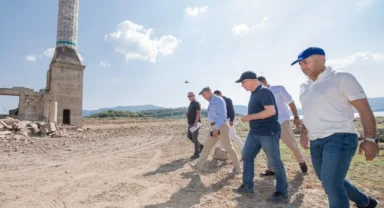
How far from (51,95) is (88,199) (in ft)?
66.6

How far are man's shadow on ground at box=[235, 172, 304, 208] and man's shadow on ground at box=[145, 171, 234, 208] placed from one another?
0.63m

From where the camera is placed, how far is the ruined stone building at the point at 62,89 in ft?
67.0

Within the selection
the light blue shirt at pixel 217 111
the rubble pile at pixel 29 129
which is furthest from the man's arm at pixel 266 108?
the rubble pile at pixel 29 129

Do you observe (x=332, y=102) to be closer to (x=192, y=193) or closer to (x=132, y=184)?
(x=192, y=193)

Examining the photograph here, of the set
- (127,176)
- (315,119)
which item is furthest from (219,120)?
(315,119)

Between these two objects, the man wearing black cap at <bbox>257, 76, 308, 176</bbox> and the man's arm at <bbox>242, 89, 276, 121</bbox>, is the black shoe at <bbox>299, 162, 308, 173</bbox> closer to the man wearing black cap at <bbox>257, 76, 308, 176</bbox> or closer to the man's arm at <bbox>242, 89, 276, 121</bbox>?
the man wearing black cap at <bbox>257, 76, 308, 176</bbox>

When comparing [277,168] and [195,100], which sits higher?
[195,100]

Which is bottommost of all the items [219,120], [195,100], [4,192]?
[4,192]

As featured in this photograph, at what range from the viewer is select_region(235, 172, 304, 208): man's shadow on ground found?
3.76m

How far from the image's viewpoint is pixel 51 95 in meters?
21.3

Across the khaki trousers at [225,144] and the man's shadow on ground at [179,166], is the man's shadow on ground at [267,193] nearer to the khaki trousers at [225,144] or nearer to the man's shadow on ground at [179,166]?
the khaki trousers at [225,144]

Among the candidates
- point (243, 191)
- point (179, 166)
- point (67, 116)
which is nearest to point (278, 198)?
point (243, 191)

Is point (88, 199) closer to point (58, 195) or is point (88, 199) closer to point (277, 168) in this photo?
point (58, 195)

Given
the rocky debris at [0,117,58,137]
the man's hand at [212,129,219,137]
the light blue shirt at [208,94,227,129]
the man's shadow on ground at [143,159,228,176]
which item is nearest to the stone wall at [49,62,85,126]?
the rocky debris at [0,117,58,137]
